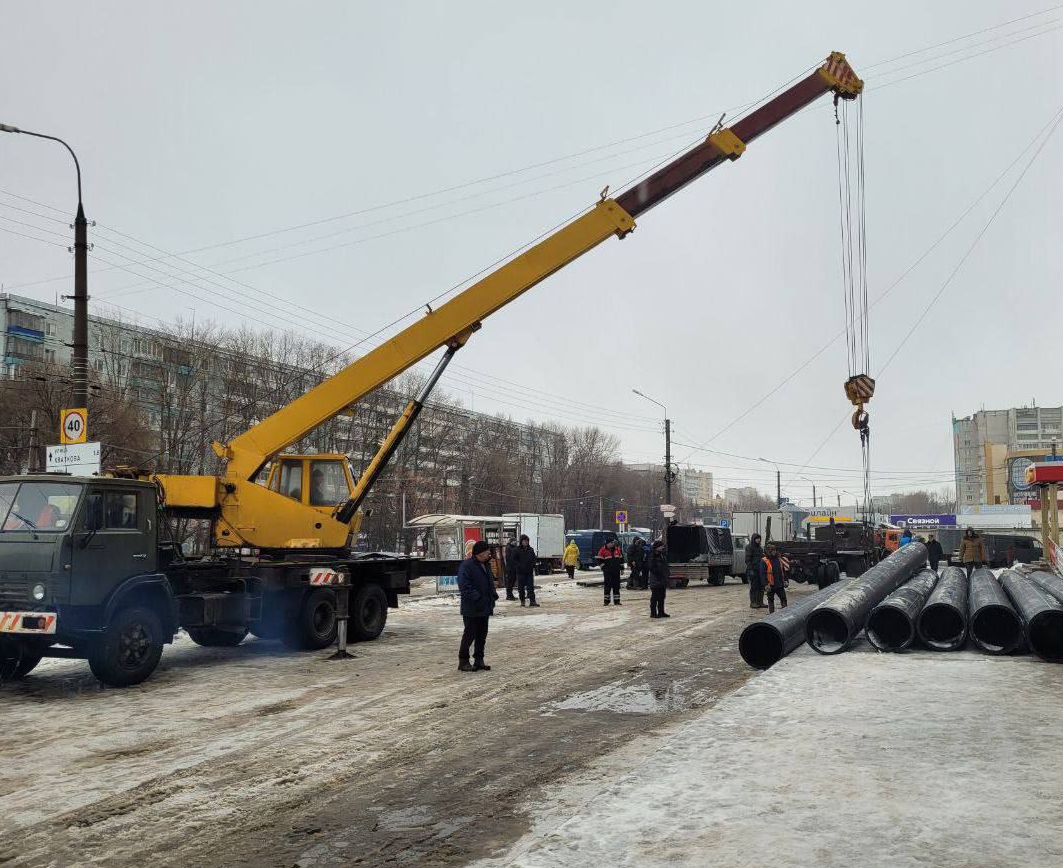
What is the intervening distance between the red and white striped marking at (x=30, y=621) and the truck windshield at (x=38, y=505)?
Result: 3.21 ft

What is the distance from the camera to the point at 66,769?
6.93 m

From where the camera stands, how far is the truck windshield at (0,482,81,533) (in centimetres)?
1032

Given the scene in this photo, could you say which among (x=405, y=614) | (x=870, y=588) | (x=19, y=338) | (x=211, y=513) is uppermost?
(x=19, y=338)

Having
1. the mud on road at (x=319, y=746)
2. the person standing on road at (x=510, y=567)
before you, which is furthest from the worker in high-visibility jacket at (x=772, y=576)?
the person standing on road at (x=510, y=567)

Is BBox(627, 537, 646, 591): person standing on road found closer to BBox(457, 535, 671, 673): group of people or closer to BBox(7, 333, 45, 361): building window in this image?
BBox(457, 535, 671, 673): group of people

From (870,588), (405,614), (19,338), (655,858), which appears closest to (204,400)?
(19,338)

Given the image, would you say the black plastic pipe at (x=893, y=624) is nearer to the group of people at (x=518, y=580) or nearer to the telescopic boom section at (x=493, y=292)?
the group of people at (x=518, y=580)

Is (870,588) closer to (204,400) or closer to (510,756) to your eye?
(510,756)

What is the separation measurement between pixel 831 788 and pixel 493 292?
11305 mm

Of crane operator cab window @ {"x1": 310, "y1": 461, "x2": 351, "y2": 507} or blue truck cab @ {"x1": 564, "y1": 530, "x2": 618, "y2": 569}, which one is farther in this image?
blue truck cab @ {"x1": 564, "y1": 530, "x2": 618, "y2": 569}

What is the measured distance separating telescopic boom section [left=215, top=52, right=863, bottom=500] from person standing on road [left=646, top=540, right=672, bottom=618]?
6.71 m

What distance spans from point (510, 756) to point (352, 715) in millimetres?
2351

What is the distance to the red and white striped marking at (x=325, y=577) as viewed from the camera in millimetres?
13266

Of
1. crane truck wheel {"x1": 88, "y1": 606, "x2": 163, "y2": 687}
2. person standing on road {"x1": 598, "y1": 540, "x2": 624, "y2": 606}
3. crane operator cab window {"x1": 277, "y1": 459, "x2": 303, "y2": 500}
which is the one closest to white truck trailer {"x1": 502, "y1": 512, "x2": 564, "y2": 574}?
person standing on road {"x1": 598, "y1": 540, "x2": 624, "y2": 606}
